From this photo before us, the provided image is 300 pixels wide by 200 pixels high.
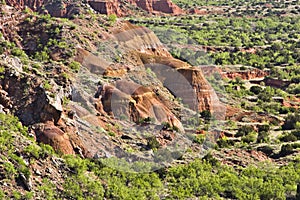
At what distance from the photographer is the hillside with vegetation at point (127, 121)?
38.6 meters

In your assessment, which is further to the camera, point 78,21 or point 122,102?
point 78,21

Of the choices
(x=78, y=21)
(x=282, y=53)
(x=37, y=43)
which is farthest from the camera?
(x=282, y=53)

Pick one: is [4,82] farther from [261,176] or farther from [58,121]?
[261,176]

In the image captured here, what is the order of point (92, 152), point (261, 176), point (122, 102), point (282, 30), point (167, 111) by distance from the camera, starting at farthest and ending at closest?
1. point (282, 30)
2. point (167, 111)
3. point (122, 102)
4. point (261, 176)
5. point (92, 152)

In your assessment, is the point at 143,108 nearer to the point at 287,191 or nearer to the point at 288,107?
the point at 287,191

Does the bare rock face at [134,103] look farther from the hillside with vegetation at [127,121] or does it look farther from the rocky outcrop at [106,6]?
the rocky outcrop at [106,6]

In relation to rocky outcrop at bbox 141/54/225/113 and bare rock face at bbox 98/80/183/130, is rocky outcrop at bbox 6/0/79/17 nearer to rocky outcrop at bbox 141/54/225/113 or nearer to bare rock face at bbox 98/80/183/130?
rocky outcrop at bbox 141/54/225/113

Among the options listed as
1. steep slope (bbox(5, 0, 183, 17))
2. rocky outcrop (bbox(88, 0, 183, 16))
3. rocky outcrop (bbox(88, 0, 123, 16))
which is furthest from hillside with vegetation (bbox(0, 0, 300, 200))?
rocky outcrop (bbox(88, 0, 183, 16))

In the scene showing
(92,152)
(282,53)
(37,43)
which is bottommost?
(282,53)

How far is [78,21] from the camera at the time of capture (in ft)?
248

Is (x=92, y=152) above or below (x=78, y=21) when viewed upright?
below

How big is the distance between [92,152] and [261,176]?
42.2ft

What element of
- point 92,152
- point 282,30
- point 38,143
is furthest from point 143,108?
point 282,30

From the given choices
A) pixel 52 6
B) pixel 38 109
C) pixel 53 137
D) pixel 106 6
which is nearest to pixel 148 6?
pixel 106 6
